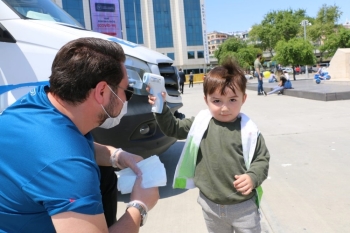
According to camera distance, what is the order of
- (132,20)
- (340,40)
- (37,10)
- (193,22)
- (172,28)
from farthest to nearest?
(193,22)
(172,28)
(132,20)
(340,40)
(37,10)

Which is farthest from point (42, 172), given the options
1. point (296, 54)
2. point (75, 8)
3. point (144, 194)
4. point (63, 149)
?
point (75, 8)

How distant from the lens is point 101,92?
4.67ft

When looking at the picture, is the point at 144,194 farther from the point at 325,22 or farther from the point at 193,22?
the point at 193,22

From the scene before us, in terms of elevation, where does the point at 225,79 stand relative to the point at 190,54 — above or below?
below

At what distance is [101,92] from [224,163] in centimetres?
99

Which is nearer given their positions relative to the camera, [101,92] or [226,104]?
[101,92]

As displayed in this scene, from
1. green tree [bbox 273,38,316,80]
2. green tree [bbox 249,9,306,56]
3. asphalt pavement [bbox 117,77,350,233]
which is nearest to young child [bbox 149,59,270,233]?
asphalt pavement [bbox 117,77,350,233]

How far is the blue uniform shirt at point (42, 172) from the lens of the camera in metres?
1.17

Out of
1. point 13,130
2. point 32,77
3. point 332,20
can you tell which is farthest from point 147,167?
point 332,20

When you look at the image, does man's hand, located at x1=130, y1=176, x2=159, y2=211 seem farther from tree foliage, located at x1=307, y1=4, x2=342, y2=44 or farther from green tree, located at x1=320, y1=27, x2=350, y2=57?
tree foliage, located at x1=307, y1=4, x2=342, y2=44

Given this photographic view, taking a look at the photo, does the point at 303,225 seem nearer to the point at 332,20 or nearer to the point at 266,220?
the point at 266,220

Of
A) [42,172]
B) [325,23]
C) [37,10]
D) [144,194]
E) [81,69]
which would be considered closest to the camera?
[42,172]

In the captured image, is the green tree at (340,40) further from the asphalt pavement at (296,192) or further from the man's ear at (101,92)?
the man's ear at (101,92)

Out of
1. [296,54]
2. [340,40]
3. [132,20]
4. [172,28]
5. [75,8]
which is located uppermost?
[75,8]
